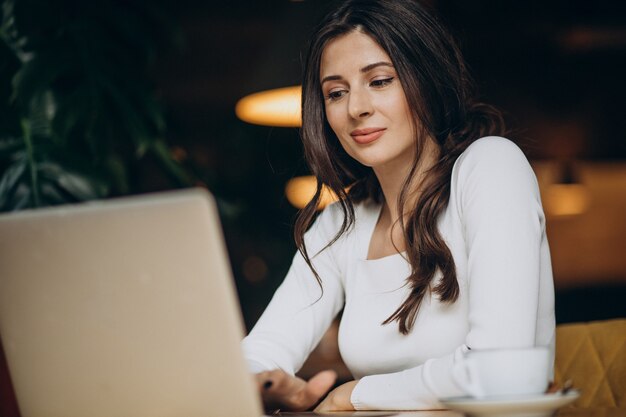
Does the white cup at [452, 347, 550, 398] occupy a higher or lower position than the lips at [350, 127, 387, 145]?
lower

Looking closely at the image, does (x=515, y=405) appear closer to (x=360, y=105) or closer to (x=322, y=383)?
(x=322, y=383)

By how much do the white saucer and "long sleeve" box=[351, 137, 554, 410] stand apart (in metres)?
0.34

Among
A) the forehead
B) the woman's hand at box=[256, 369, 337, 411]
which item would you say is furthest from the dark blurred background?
the woman's hand at box=[256, 369, 337, 411]

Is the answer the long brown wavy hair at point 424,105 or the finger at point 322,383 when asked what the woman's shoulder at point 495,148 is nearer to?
the long brown wavy hair at point 424,105

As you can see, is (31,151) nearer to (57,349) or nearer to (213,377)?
(57,349)

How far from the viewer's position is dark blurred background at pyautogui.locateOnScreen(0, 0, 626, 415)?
2469 millimetres

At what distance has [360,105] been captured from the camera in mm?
1551

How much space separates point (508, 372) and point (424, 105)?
821 millimetres

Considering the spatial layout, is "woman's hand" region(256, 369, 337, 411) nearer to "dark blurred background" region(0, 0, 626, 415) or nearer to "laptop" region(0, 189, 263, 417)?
"laptop" region(0, 189, 263, 417)

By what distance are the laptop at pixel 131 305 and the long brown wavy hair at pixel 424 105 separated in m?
0.68

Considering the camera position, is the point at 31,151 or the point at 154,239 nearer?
the point at 154,239

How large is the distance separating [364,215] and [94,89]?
1.11 meters

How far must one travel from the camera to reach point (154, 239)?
79cm

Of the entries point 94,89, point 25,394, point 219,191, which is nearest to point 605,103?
point 219,191
